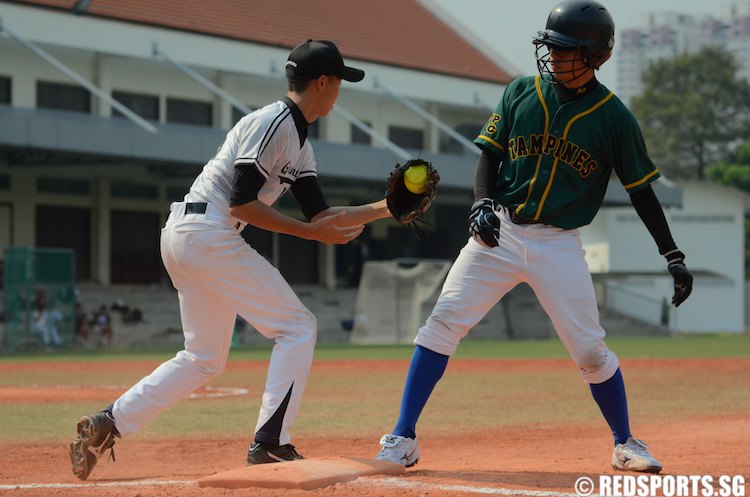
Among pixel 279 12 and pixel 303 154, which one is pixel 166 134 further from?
pixel 303 154

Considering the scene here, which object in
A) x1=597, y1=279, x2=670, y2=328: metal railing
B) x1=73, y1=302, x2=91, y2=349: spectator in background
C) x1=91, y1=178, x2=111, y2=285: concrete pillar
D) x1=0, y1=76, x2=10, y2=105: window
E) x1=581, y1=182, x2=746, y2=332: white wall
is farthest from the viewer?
x1=581, y1=182, x2=746, y2=332: white wall

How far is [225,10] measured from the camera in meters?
41.9

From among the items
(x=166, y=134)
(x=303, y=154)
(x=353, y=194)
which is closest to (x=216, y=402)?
(x=303, y=154)

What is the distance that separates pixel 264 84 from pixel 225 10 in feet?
9.75

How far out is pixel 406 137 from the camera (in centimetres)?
4625

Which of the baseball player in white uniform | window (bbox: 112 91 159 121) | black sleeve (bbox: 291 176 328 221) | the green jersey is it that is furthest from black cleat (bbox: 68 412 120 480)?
window (bbox: 112 91 159 121)

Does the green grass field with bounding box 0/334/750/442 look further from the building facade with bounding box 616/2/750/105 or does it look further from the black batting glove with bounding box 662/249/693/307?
the building facade with bounding box 616/2/750/105

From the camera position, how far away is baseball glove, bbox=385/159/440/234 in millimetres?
6434

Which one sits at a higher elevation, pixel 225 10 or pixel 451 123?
pixel 225 10

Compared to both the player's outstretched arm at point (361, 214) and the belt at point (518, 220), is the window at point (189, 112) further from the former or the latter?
the belt at point (518, 220)

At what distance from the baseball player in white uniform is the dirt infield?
444 millimetres

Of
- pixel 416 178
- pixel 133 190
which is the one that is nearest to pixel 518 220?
pixel 416 178

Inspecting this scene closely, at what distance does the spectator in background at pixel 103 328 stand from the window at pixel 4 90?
835 centimetres

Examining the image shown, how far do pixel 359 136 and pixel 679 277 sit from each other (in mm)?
38409
